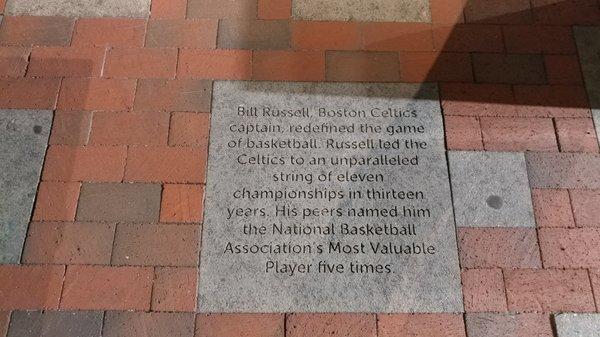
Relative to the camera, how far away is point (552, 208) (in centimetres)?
322

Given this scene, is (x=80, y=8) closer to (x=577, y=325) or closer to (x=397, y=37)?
(x=397, y=37)

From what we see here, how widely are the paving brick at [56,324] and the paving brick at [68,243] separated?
0.94ft

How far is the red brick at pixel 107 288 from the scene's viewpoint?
9.62ft

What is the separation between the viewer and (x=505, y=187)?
128 inches

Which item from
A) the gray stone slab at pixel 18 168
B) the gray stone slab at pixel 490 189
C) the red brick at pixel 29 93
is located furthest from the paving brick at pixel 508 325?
the red brick at pixel 29 93

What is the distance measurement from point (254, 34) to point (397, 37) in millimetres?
1000

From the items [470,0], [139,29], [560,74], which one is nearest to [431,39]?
[470,0]

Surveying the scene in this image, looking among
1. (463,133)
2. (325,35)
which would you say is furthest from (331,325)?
(325,35)

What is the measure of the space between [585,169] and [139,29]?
3.07 m

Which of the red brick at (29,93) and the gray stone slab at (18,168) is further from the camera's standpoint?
the red brick at (29,93)

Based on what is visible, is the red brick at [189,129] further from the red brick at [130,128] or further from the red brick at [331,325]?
the red brick at [331,325]

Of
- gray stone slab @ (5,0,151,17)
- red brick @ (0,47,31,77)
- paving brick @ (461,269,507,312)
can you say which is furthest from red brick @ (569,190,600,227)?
red brick @ (0,47,31,77)

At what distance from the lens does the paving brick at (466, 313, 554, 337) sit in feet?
9.58

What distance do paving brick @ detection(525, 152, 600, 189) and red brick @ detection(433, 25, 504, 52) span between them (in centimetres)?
86
